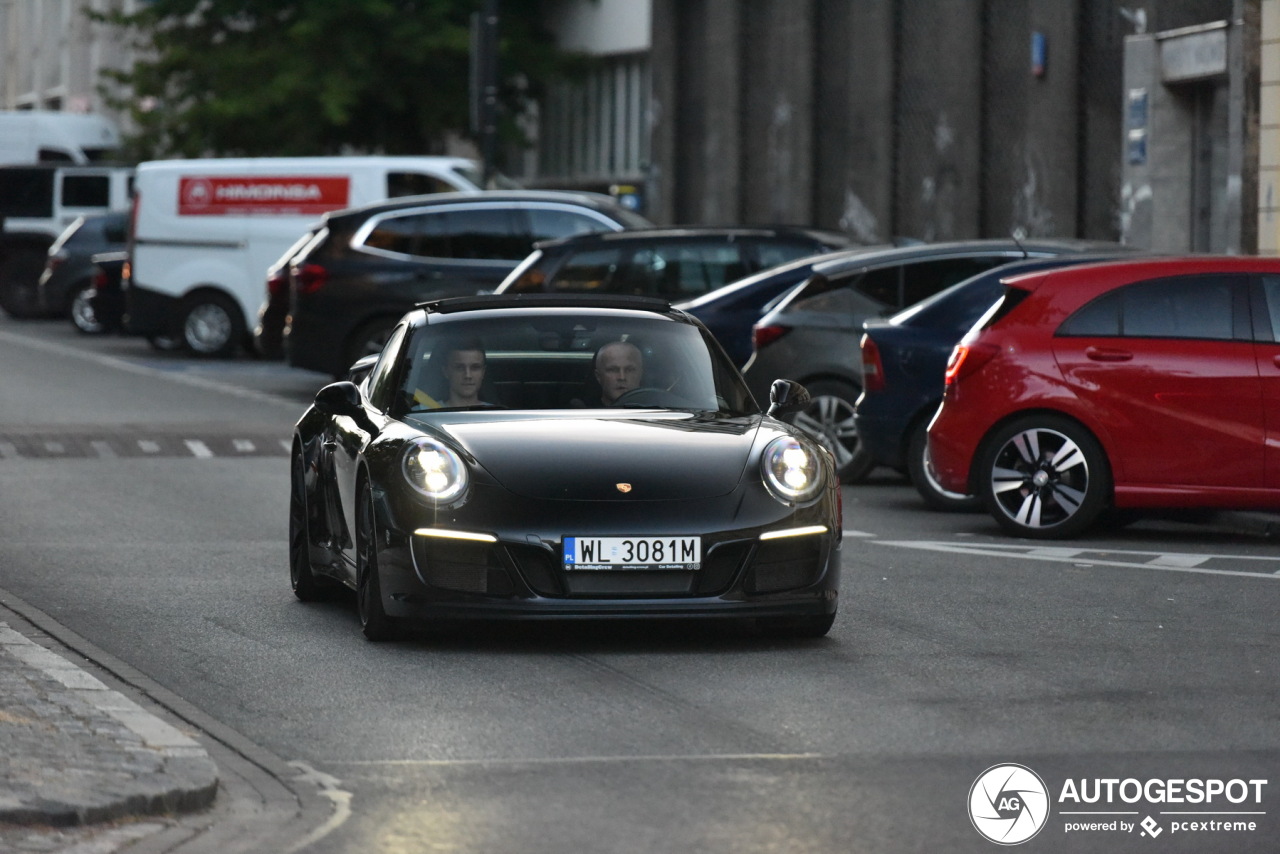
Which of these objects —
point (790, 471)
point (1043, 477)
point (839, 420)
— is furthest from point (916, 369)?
point (790, 471)

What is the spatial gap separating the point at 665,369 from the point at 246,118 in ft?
107

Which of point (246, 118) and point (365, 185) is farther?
point (246, 118)

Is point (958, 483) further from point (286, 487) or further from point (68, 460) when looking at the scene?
point (68, 460)

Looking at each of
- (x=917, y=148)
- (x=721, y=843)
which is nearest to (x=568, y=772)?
(x=721, y=843)

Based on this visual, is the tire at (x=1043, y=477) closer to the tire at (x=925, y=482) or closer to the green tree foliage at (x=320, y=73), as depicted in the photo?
the tire at (x=925, y=482)

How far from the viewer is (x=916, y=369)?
15.1 metres

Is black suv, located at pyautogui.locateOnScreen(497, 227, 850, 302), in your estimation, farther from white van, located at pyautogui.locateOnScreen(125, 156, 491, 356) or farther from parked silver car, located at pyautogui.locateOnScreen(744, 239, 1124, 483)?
white van, located at pyautogui.locateOnScreen(125, 156, 491, 356)

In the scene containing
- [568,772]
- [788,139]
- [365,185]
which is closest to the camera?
[568,772]

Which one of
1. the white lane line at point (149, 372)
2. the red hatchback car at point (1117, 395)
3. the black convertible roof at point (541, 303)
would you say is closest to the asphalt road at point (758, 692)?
the red hatchback car at point (1117, 395)

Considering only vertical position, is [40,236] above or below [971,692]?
above

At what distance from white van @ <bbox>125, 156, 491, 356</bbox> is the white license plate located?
20714mm

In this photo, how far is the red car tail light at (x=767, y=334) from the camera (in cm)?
1658

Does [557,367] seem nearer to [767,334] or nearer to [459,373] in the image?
[459,373]

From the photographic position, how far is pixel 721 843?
5906mm
